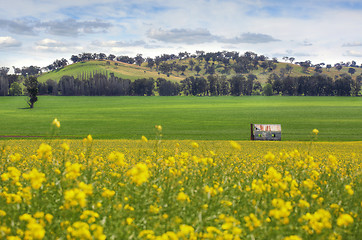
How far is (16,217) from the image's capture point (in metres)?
5.14

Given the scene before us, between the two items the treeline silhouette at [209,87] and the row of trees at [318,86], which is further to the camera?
the treeline silhouette at [209,87]

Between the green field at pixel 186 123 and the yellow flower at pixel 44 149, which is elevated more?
the yellow flower at pixel 44 149

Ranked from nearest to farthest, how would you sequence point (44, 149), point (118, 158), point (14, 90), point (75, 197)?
point (75, 197) < point (44, 149) < point (118, 158) < point (14, 90)

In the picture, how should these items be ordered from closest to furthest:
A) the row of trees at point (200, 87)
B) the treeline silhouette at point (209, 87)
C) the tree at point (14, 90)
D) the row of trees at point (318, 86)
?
the tree at point (14, 90), the row of trees at point (318, 86), the row of trees at point (200, 87), the treeline silhouette at point (209, 87)

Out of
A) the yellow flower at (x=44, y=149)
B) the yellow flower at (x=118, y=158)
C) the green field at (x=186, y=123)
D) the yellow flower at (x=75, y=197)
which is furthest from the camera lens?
the green field at (x=186, y=123)

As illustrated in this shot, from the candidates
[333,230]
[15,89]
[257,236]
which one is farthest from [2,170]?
[15,89]

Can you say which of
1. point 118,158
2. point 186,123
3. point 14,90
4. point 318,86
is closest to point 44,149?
point 118,158

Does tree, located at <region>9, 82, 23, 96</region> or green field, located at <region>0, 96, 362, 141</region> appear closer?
green field, located at <region>0, 96, 362, 141</region>

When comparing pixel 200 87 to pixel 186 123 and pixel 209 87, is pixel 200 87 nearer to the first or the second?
pixel 209 87

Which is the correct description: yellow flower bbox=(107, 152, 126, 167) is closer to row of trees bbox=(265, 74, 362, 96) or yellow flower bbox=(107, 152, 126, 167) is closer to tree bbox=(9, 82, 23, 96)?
tree bbox=(9, 82, 23, 96)

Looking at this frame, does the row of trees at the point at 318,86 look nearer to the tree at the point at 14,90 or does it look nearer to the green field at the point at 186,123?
the green field at the point at 186,123

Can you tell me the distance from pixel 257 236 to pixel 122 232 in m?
2.04

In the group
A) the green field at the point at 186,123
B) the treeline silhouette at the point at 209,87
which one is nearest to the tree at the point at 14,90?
the treeline silhouette at the point at 209,87

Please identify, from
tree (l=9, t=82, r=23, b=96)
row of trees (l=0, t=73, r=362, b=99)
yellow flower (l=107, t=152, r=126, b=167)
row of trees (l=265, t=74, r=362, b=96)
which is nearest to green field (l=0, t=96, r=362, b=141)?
yellow flower (l=107, t=152, r=126, b=167)
